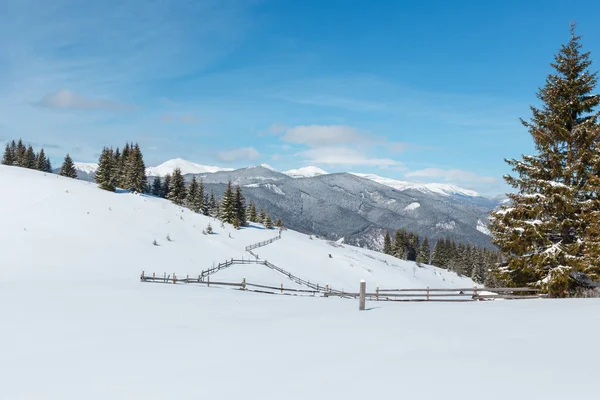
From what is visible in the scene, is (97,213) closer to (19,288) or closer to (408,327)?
(19,288)

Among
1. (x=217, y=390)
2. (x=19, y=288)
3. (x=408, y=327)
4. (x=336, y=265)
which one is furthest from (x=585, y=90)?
(x=336, y=265)

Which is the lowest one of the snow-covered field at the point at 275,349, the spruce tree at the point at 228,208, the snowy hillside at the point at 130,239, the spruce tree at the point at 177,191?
the snow-covered field at the point at 275,349

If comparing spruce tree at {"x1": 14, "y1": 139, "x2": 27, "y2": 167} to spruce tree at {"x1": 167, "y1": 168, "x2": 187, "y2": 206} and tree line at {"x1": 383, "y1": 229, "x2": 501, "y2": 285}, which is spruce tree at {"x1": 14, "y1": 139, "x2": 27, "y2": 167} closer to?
A: spruce tree at {"x1": 167, "y1": 168, "x2": 187, "y2": 206}

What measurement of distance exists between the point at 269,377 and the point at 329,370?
126 cm

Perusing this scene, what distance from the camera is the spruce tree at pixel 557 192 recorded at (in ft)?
62.1

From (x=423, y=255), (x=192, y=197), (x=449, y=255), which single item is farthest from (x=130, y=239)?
(x=449, y=255)

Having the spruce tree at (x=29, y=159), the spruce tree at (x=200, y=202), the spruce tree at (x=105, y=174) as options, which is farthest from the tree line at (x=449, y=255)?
the spruce tree at (x=29, y=159)

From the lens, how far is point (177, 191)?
281 feet

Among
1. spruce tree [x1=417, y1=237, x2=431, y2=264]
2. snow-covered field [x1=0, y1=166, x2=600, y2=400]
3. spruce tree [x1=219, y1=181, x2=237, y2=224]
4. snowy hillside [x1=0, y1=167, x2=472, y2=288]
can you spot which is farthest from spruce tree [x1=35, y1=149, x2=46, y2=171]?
spruce tree [x1=417, y1=237, x2=431, y2=264]

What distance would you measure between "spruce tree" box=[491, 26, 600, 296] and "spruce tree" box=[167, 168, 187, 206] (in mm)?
74449

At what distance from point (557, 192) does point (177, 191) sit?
77971mm

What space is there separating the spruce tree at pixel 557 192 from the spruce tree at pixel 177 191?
244 ft

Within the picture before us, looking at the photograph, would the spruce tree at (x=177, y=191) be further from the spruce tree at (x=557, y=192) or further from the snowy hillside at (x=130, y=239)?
the spruce tree at (x=557, y=192)

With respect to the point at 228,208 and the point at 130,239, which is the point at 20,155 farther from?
the point at 130,239
